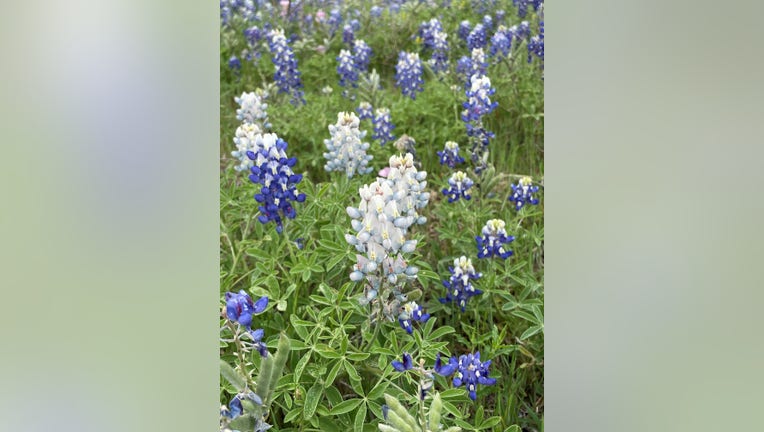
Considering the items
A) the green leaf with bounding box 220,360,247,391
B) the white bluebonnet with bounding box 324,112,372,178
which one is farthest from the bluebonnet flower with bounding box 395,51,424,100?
the green leaf with bounding box 220,360,247,391

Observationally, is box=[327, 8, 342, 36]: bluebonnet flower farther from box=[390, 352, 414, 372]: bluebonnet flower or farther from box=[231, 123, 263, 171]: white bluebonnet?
box=[390, 352, 414, 372]: bluebonnet flower

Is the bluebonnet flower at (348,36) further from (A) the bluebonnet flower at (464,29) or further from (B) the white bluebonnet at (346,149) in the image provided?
(B) the white bluebonnet at (346,149)

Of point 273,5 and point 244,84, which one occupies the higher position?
point 273,5

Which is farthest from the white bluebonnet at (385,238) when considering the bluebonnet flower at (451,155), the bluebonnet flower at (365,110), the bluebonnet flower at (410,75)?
the bluebonnet flower at (410,75)
